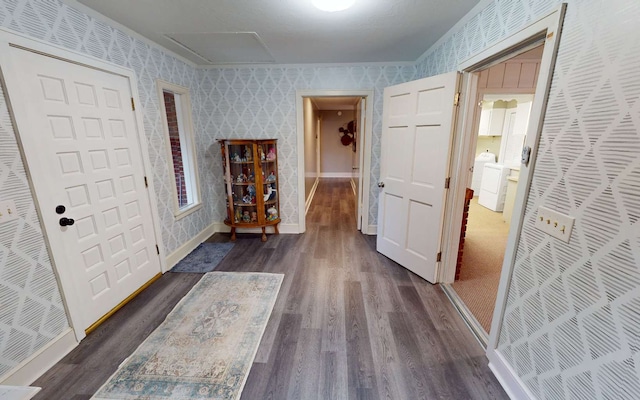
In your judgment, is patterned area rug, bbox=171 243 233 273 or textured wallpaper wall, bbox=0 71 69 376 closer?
textured wallpaper wall, bbox=0 71 69 376

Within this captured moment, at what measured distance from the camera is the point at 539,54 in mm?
2701

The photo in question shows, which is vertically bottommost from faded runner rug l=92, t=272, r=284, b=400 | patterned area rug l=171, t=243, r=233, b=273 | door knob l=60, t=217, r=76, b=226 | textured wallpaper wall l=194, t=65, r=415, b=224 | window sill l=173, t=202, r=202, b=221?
faded runner rug l=92, t=272, r=284, b=400

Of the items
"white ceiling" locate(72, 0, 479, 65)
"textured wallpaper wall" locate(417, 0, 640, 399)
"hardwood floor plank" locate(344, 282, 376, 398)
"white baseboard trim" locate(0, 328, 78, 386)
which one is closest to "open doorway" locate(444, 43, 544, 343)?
"textured wallpaper wall" locate(417, 0, 640, 399)

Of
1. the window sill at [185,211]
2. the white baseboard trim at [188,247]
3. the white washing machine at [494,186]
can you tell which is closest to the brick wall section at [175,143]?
the window sill at [185,211]

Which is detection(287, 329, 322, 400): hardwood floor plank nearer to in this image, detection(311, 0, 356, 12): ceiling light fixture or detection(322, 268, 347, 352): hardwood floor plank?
detection(322, 268, 347, 352): hardwood floor plank

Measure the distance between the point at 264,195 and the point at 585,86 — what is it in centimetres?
319

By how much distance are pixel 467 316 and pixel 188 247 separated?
3131 millimetres

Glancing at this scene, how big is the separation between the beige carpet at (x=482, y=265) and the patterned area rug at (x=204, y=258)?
265 cm

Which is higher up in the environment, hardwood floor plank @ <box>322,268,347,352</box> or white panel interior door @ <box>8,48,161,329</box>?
white panel interior door @ <box>8,48,161,329</box>

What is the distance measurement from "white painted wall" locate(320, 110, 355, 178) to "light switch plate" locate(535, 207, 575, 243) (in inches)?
300

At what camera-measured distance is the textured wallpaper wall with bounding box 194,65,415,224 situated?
11.1 feet

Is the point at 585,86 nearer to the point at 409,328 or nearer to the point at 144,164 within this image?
the point at 409,328

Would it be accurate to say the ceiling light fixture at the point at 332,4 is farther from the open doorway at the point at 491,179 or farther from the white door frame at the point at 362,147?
the white door frame at the point at 362,147

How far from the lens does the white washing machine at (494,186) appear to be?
4.69 metres
